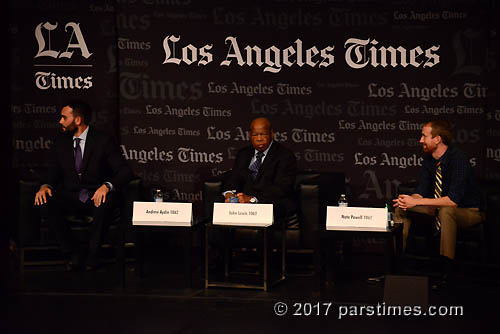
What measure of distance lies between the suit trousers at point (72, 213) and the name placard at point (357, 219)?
175cm

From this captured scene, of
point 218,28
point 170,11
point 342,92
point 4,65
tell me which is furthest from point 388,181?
point 4,65

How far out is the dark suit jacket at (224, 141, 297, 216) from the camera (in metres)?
5.82

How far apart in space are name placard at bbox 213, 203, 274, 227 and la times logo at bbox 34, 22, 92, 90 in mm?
2408

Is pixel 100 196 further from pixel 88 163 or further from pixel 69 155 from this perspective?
pixel 69 155

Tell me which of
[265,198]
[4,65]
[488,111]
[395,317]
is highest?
[4,65]

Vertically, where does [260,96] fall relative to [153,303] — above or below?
above

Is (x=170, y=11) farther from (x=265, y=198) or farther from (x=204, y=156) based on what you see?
(x=265, y=198)

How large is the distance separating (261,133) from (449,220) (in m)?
1.54

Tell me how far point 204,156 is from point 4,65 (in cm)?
200

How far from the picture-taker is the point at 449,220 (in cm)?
529

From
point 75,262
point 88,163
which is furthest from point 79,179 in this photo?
A: point 75,262

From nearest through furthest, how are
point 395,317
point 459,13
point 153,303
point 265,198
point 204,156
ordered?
point 395,317
point 153,303
point 265,198
point 459,13
point 204,156

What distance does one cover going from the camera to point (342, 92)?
6793 millimetres

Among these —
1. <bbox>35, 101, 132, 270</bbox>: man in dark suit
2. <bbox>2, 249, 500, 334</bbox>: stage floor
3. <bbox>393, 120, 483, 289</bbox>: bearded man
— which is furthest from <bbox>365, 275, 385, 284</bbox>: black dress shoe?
<bbox>35, 101, 132, 270</bbox>: man in dark suit
